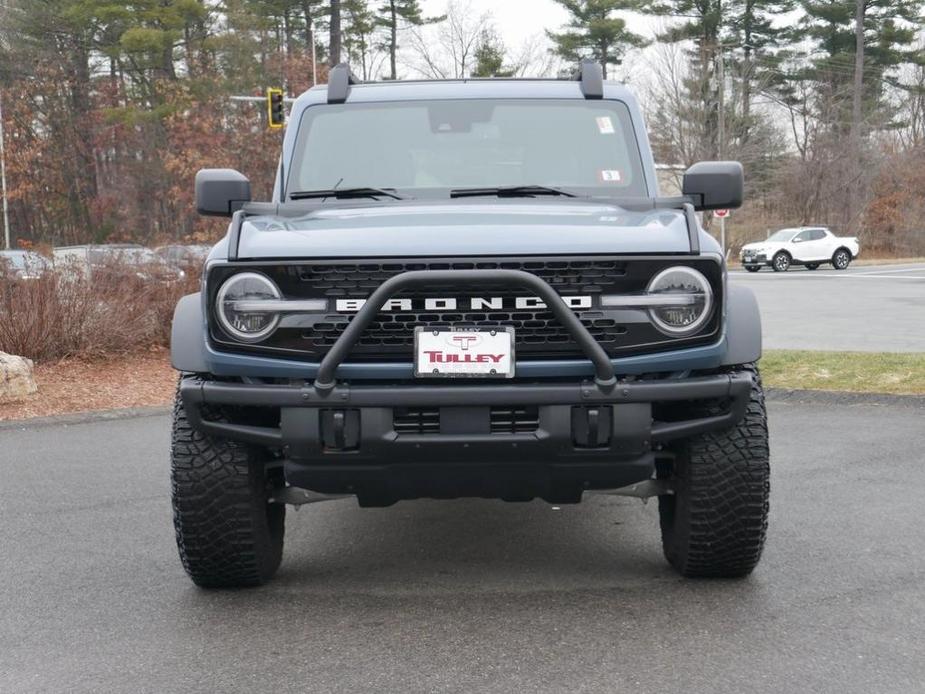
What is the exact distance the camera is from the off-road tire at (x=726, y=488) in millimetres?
3873

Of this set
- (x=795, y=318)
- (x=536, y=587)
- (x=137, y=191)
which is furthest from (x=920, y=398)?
(x=137, y=191)

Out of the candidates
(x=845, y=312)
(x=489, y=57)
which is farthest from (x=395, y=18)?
(x=845, y=312)

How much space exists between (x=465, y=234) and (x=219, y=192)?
148 cm

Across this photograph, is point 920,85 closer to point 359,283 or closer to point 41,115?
point 41,115

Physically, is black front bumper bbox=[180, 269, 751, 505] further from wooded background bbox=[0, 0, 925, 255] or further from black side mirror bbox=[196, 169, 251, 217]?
wooded background bbox=[0, 0, 925, 255]

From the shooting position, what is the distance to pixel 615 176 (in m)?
4.87

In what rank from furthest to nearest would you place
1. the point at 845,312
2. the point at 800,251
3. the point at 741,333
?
the point at 800,251
the point at 845,312
the point at 741,333

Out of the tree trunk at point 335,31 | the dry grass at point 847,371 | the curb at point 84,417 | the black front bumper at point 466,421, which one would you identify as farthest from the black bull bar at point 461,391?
the tree trunk at point 335,31

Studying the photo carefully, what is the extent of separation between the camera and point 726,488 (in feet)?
12.8

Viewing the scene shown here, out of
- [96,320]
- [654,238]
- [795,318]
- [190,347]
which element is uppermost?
[654,238]

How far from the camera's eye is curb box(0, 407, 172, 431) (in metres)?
8.84

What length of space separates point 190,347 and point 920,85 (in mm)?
61636

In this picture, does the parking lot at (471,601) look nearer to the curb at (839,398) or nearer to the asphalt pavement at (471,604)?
the asphalt pavement at (471,604)

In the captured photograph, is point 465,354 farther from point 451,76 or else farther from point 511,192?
point 451,76
